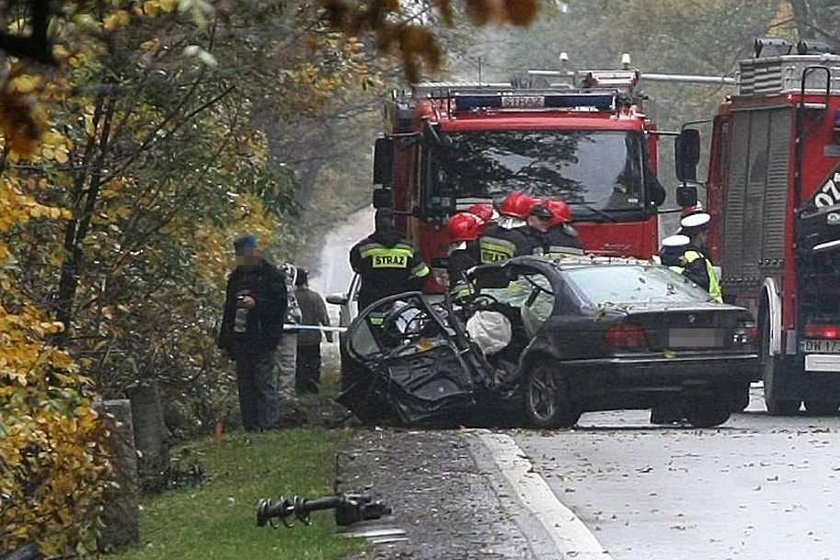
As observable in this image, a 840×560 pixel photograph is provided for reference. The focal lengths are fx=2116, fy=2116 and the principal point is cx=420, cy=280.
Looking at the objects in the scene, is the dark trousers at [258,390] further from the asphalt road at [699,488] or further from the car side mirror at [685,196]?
the car side mirror at [685,196]

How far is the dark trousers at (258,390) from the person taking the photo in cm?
1741

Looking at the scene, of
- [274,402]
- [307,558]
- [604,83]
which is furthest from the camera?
[604,83]

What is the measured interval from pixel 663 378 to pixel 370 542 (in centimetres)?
627

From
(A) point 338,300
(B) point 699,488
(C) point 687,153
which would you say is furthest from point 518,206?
(B) point 699,488

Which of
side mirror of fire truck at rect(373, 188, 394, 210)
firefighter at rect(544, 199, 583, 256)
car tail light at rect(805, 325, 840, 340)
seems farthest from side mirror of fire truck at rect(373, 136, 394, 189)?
car tail light at rect(805, 325, 840, 340)

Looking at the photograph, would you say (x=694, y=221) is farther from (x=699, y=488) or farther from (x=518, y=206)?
(x=699, y=488)

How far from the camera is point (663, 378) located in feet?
51.1

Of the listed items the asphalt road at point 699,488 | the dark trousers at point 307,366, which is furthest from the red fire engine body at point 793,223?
the dark trousers at point 307,366

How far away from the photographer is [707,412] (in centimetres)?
1648

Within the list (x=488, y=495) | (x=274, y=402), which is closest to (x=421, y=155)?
(x=274, y=402)

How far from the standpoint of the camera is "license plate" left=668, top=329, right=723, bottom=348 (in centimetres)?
1570

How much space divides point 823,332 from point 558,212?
9.39 ft

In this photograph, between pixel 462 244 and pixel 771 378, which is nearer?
pixel 462 244

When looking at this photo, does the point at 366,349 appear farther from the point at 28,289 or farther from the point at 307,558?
the point at 307,558
